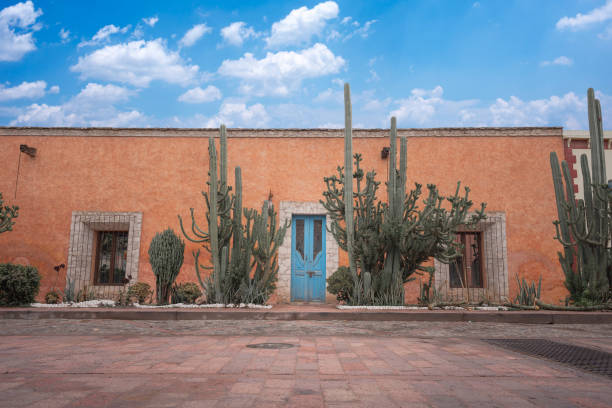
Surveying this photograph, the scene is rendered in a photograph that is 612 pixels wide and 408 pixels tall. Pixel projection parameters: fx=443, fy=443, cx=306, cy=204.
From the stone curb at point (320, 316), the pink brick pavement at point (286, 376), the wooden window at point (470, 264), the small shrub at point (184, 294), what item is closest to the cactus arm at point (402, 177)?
the stone curb at point (320, 316)

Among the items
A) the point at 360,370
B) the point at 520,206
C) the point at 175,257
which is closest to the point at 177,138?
the point at 175,257

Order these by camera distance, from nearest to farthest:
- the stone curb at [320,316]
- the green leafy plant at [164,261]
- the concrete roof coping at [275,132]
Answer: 1. the stone curb at [320,316]
2. the green leafy plant at [164,261]
3. the concrete roof coping at [275,132]

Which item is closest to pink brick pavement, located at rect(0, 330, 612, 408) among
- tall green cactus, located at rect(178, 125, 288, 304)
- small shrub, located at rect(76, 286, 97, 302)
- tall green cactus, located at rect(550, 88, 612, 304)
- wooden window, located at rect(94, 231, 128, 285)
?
tall green cactus, located at rect(178, 125, 288, 304)

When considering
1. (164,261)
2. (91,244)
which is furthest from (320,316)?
(91,244)

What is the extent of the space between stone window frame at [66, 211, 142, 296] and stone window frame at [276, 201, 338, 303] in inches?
137

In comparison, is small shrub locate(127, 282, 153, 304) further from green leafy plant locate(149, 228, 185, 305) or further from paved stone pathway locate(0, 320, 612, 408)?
paved stone pathway locate(0, 320, 612, 408)

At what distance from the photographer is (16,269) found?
324 inches

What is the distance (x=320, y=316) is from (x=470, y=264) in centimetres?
575

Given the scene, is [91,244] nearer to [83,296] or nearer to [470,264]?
[83,296]

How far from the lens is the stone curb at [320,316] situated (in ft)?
22.5

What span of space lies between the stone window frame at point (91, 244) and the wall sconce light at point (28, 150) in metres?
1.89

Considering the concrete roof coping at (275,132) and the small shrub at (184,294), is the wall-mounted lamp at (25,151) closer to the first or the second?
the concrete roof coping at (275,132)

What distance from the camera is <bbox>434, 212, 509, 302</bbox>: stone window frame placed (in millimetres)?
10445

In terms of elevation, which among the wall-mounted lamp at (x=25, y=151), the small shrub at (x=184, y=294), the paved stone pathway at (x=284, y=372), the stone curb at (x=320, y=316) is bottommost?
the stone curb at (x=320, y=316)
